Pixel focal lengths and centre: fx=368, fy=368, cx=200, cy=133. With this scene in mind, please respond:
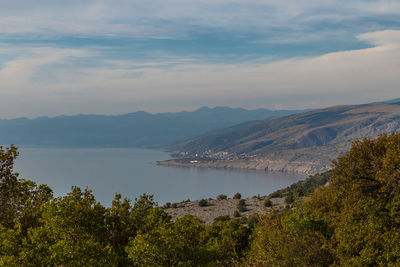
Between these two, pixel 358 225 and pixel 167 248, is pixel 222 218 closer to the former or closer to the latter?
pixel 358 225

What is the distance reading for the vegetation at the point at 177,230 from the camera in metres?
18.5

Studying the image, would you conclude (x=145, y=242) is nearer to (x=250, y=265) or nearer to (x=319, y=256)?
(x=250, y=265)

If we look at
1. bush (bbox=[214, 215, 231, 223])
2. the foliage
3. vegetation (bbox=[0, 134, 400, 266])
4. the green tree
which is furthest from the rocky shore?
the green tree

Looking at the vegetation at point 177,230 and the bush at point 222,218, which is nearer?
the vegetation at point 177,230

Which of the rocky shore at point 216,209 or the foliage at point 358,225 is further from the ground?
the foliage at point 358,225

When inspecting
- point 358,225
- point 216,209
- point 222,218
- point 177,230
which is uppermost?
point 177,230

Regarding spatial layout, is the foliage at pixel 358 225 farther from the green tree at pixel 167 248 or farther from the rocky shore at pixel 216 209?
the rocky shore at pixel 216 209

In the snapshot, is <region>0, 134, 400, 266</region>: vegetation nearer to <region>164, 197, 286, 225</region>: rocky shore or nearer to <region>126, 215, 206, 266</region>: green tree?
<region>126, 215, 206, 266</region>: green tree

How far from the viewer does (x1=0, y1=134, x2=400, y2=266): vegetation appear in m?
18.5

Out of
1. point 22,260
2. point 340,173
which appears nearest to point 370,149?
point 340,173

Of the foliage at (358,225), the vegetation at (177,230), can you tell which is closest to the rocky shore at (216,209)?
the foliage at (358,225)

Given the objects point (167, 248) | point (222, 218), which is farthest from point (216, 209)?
point (167, 248)

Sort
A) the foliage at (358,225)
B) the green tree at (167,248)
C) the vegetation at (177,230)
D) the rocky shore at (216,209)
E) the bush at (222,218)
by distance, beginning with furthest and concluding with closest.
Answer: the rocky shore at (216,209), the bush at (222,218), the foliage at (358,225), the green tree at (167,248), the vegetation at (177,230)

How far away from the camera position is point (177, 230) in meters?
21.5
